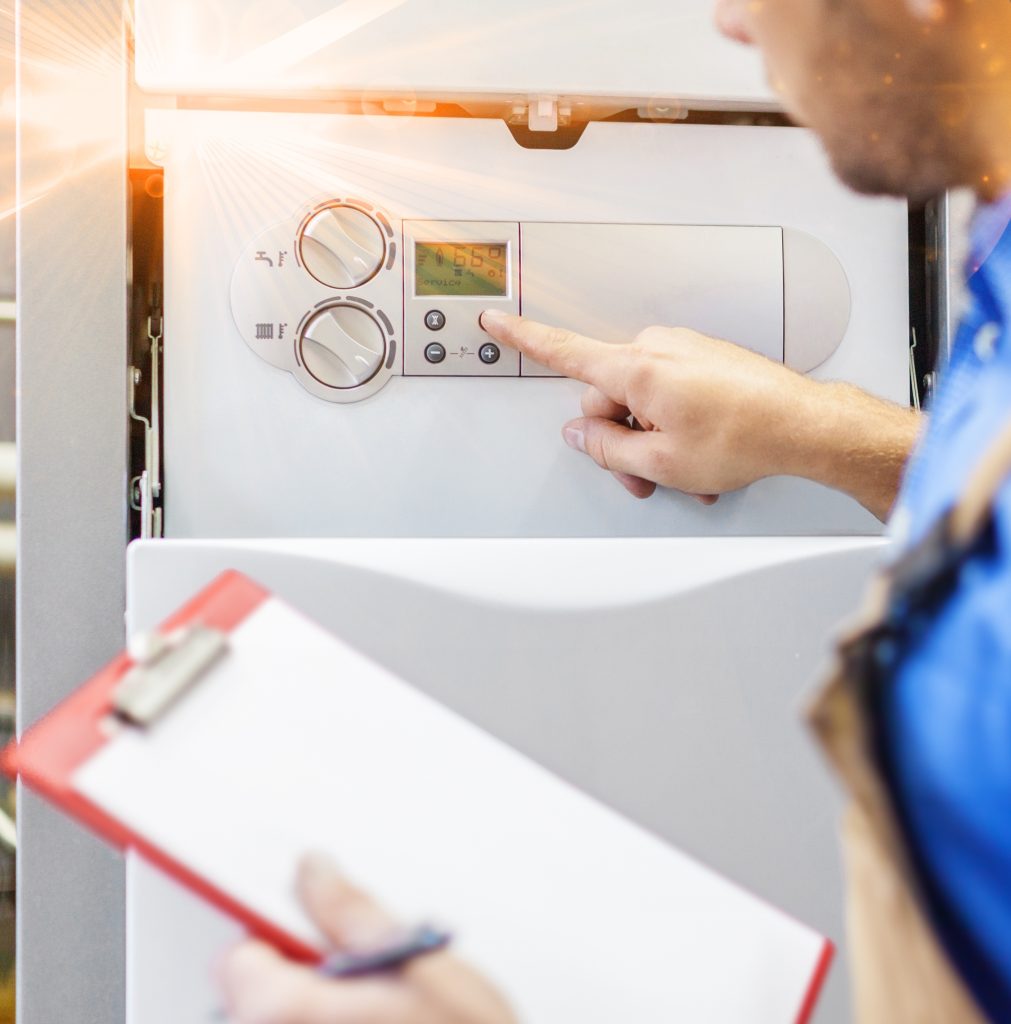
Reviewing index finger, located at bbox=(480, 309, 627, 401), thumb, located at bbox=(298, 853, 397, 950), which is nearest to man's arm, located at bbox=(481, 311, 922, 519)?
index finger, located at bbox=(480, 309, 627, 401)

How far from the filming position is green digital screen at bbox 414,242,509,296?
715 mm

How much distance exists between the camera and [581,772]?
584 mm

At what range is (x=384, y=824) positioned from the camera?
48 cm

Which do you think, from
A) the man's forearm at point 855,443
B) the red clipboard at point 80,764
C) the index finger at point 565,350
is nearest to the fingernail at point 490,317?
the index finger at point 565,350

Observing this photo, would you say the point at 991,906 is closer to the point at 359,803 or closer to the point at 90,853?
the point at 359,803

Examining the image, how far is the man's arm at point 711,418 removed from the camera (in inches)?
26.6

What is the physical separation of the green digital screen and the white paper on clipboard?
29cm

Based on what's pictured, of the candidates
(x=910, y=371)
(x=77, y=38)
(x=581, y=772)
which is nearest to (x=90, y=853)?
(x=581, y=772)

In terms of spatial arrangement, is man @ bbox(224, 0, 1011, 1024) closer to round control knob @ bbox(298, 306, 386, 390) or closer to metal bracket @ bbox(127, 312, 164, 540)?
round control knob @ bbox(298, 306, 386, 390)

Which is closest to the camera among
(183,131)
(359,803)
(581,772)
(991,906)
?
(991,906)

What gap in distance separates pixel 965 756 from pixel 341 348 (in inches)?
20.7

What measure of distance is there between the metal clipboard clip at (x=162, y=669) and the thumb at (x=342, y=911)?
100 mm

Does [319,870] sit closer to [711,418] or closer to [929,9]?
[711,418]

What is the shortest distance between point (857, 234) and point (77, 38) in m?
0.58
